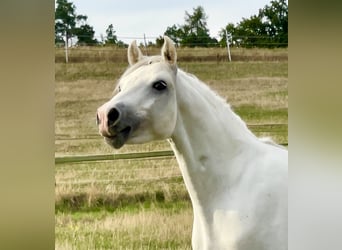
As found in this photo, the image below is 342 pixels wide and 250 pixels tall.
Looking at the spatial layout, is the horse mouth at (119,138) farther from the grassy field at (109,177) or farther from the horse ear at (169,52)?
the horse ear at (169,52)

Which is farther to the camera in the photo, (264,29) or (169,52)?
(264,29)

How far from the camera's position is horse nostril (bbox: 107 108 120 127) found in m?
1.67

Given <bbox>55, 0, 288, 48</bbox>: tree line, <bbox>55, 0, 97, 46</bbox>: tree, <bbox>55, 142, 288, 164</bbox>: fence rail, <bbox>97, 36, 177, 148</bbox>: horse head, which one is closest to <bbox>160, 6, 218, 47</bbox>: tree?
<bbox>55, 0, 288, 48</bbox>: tree line

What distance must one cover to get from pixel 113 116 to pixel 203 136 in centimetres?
31

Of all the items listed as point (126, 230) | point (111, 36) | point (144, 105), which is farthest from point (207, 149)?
point (111, 36)

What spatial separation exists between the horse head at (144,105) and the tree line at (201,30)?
110 mm

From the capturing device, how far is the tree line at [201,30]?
1832 millimetres

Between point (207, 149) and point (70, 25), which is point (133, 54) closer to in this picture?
point (70, 25)

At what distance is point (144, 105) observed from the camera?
5.59 ft

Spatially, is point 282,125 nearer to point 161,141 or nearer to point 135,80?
point 161,141

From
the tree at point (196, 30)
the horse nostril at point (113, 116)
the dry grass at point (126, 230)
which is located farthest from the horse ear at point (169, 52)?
the dry grass at point (126, 230)
